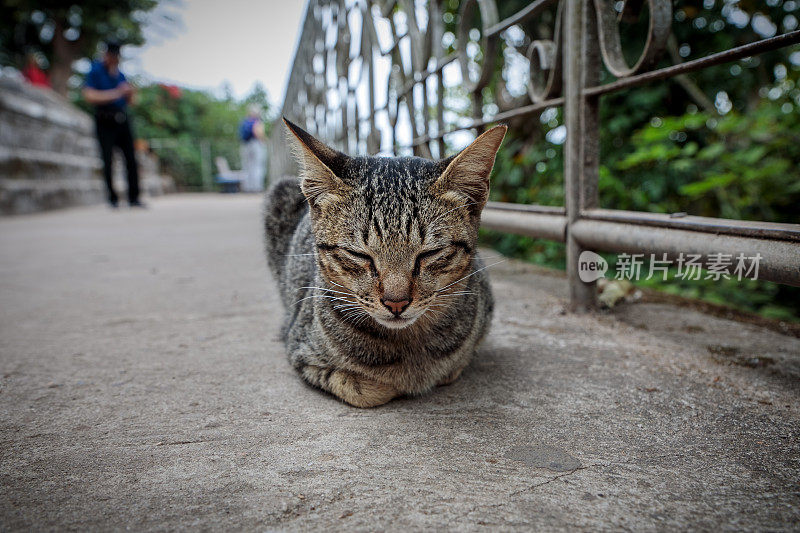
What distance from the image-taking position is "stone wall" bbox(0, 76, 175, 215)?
7.81m

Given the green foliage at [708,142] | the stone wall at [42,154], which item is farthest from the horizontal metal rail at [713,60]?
the stone wall at [42,154]

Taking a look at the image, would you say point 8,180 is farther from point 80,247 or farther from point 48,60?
point 48,60

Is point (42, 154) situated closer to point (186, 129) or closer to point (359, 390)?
point (359, 390)

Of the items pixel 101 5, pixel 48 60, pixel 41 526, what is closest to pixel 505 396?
pixel 41 526

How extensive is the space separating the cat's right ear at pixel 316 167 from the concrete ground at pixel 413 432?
2.04 feet

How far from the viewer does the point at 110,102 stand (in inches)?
288

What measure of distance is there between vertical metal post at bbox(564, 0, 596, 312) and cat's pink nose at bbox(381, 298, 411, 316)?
3.76 feet

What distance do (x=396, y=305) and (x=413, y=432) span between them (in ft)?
1.11

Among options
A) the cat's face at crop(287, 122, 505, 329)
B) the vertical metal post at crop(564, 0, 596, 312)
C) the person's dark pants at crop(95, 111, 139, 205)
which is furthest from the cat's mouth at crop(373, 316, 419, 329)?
the person's dark pants at crop(95, 111, 139, 205)

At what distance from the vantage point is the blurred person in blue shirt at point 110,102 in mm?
7230

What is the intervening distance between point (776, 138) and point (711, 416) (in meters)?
3.51

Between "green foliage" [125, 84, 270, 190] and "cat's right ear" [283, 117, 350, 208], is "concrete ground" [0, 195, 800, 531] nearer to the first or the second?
"cat's right ear" [283, 117, 350, 208]

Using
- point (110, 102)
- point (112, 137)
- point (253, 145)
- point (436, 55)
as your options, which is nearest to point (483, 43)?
point (436, 55)

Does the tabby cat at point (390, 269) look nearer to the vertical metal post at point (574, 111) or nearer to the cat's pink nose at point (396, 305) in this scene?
the cat's pink nose at point (396, 305)
